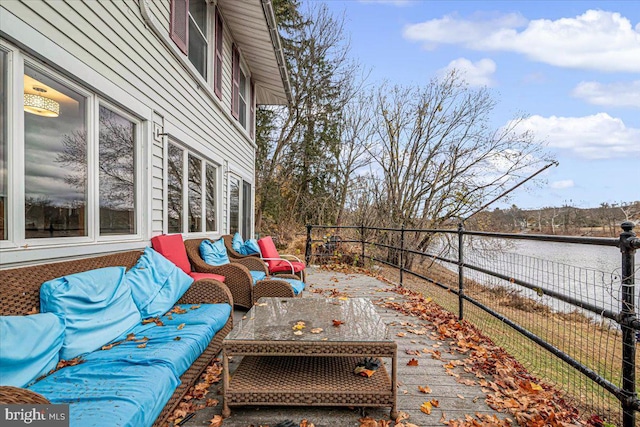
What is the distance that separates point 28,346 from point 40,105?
4.75 ft

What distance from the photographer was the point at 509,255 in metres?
3.24

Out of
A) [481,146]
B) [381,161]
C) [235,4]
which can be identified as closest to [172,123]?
[235,4]

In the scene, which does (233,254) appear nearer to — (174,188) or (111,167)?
(174,188)

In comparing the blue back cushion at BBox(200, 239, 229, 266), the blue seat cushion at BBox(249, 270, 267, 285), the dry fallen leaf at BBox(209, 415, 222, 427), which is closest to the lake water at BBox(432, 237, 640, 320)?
the dry fallen leaf at BBox(209, 415, 222, 427)

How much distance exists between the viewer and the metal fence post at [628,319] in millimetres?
1754

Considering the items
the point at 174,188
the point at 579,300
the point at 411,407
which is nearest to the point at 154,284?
the point at 174,188

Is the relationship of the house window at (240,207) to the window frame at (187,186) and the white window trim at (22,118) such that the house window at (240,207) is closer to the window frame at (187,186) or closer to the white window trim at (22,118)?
the window frame at (187,186)

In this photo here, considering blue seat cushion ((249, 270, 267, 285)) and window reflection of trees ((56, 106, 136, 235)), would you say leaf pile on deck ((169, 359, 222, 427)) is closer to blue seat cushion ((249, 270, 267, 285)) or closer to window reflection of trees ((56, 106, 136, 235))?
window reflection of trees ((56, 106, 136, 235))

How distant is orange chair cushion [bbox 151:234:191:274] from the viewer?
137 inches

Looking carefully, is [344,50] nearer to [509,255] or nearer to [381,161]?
[381,161]

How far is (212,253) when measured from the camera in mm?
4430

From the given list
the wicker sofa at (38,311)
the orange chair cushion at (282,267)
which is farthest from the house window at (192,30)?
the orange chair cushion at (282,267)

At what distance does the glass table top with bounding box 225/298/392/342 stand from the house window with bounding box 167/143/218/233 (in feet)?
6.65

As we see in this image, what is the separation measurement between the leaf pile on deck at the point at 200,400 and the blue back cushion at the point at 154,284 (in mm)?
614
